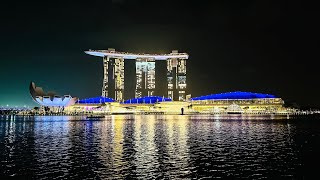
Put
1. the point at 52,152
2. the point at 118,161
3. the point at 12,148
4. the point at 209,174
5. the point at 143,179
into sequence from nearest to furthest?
1. the point at 143,179
2. the point at 209,174
3. the point at 118,161
4. the point at 52,152
5. the point at 12,148

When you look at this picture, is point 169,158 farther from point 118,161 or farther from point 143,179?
point 143,179

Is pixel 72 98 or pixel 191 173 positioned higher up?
pixel 72 98

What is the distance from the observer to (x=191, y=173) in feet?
76.3

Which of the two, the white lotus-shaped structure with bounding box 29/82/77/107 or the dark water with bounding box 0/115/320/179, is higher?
the white lotus-shaped structure with bounding box 29/82/77/107

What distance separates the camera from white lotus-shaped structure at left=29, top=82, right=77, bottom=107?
15011 cm

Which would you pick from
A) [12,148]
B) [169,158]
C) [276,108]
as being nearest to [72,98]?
[276,108]

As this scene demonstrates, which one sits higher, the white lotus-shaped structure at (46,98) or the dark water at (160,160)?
the white lotus-shaped structure at (46,98)

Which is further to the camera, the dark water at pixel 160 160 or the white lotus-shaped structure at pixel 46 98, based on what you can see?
the white lotus-shaped structure at pixel 46 98

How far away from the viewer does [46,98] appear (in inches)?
6029

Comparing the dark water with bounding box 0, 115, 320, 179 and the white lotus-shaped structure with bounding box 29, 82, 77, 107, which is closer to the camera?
the dark water with bounding box 0, 115, 320, 179

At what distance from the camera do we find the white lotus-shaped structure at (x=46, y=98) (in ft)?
492

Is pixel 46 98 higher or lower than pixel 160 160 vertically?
higher

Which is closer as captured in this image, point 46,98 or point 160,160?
point 160,160

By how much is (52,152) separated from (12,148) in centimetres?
606
